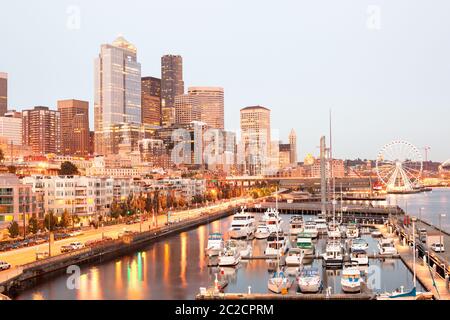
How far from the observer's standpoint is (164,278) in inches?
563

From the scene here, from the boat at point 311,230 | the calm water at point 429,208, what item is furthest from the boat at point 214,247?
the calm water at point 429,208

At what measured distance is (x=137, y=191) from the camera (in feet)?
127

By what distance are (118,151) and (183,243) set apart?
9206 cm

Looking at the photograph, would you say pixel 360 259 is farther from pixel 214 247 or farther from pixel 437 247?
pixel 214 247

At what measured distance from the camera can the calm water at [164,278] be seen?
40.4 feet

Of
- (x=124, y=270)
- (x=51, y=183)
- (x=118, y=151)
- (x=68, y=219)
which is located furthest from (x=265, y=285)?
(x=118, y=151)

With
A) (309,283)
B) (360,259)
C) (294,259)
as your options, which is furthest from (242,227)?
(309,283)

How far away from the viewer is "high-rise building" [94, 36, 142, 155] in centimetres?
11462

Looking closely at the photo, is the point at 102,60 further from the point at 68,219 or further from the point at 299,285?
the point at 299,285

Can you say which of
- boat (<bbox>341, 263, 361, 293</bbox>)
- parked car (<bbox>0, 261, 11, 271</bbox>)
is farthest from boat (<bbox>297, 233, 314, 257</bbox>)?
parked car (<bbox>0, 261, 11, 271</bbox>)

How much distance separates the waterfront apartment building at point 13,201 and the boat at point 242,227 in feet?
28.6

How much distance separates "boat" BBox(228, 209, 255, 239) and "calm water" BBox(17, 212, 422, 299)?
3.80m

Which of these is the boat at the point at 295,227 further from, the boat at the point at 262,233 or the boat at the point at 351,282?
the boat at the point at 351,282
